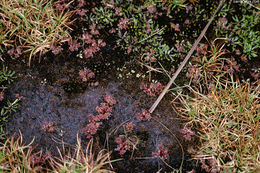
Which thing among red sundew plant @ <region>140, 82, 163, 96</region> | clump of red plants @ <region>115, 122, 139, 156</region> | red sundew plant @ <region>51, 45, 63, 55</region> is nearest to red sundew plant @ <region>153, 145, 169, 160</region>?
clump of red plants @ <region>115, 122, 139, 156</region>

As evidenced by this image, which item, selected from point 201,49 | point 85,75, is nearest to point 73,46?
point 85,75

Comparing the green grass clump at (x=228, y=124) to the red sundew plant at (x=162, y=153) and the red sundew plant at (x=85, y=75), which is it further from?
the red sundew plant at (x=85, y=75)

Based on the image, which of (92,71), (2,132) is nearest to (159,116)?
(92,71)

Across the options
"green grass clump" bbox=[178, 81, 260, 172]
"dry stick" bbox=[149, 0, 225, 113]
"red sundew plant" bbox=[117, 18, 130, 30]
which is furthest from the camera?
"red sundew plant" bbox=[117, 18, 130, 30]

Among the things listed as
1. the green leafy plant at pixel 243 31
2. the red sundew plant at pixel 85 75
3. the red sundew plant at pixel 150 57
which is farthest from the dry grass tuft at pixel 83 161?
the green leafy plant at pixel 243 31

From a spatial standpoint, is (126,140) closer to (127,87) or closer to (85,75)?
(127,87)

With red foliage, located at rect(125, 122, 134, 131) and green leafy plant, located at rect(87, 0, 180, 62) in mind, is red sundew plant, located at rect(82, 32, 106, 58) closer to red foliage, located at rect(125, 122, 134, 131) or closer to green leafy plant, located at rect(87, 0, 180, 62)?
green leafy plant, located at rect(87, 0, 180, 62)
